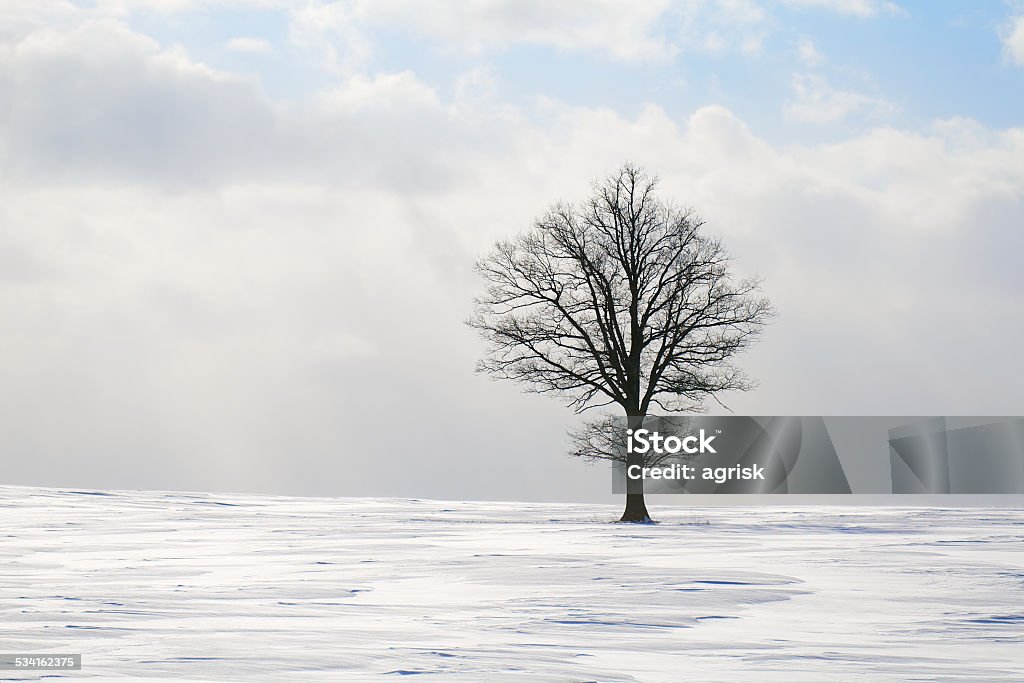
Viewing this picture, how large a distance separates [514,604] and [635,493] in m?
19.4

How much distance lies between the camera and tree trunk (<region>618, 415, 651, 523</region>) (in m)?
29.5

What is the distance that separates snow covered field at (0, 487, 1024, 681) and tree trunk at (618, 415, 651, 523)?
635 cm

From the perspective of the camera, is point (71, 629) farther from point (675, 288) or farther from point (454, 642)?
point (675, 288)

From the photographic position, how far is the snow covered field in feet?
24.5

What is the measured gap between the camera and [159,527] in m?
24.3

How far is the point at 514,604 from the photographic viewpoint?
35.6 ft

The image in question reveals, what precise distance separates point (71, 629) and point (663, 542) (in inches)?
548

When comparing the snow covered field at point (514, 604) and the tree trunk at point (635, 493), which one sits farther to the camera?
the tree trunk at point (635, 493)

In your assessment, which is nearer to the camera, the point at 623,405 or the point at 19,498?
the point at 623,405

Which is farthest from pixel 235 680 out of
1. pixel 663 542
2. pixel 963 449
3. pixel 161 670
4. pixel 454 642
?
pixel 963 449

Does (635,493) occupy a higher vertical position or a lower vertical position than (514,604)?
higher

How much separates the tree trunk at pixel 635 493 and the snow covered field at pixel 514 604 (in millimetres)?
6348

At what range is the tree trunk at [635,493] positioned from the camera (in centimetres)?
2945

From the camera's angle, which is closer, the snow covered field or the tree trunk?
the snow covered field
